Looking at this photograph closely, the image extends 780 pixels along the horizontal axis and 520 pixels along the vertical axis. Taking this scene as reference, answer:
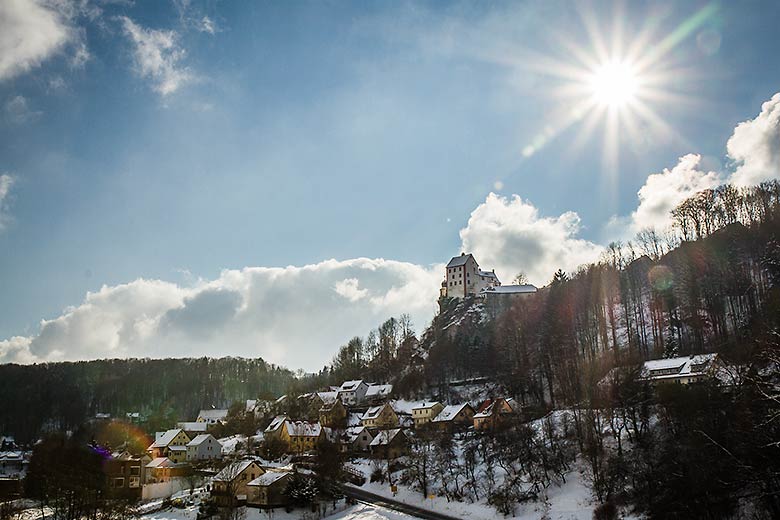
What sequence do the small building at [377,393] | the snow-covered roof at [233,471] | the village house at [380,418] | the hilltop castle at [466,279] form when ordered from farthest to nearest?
the hilltop castle at [466,279], the small building at [377,393], the village house at [380,418], the snow-covered roof at [233,471]

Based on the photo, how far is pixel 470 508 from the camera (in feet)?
139

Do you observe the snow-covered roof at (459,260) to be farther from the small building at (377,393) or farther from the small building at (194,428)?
the small building at (194,428)

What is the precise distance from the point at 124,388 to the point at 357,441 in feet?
355

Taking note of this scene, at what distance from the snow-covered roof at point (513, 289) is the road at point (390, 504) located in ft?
193

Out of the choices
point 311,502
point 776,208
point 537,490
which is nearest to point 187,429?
point 311,502

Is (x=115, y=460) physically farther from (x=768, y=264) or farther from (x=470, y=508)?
(x=768, y=264)

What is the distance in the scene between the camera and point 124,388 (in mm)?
150000

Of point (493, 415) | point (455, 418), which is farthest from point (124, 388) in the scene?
point (493, 415)

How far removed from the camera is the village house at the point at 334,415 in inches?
3016

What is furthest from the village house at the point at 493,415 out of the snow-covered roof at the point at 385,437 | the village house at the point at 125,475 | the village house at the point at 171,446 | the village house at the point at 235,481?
the village house at the point at 171,446

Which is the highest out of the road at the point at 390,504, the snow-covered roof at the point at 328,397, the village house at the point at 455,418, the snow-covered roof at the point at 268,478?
the snow-covered roof at the point at 328,397

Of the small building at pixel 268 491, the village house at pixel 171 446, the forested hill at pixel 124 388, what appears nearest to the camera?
the small building at pixel 268 491

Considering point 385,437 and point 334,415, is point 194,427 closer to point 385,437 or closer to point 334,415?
point 334,415

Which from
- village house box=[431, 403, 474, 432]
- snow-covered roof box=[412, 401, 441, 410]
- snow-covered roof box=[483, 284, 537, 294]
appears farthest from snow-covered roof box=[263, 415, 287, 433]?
snow-covered roof box=[483, 284, 537, 294]
